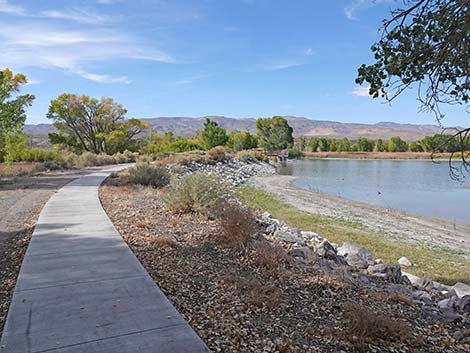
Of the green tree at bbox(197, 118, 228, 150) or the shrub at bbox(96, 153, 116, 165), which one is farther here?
the green tree at bbox(197, 118, 228, 150)

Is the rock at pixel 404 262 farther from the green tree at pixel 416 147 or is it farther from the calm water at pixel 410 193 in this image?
the green tree at pixel 416 147

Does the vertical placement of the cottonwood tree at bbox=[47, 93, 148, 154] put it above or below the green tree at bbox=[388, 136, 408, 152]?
above

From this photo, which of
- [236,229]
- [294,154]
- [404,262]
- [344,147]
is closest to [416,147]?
Answer: [344,147]

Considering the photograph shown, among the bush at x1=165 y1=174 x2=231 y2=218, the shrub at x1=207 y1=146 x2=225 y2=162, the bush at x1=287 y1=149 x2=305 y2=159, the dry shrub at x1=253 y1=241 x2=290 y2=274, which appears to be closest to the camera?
the dry shrub at x1=253 y1=241 x2=290 y2=274

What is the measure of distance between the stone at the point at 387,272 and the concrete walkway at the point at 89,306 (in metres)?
4.27

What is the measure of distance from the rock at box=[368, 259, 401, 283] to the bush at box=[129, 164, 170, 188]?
10141 millimetres

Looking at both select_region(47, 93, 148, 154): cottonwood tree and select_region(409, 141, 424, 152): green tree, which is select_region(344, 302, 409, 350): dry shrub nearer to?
select_region(47, 93, 148, 154): cottonwood tree

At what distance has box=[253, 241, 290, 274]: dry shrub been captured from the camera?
5.70 meters

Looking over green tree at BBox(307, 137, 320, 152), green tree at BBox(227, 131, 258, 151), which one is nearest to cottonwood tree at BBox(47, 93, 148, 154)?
green tree at BBox(227, 131, 258, 151)

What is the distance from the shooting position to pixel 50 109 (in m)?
42.3

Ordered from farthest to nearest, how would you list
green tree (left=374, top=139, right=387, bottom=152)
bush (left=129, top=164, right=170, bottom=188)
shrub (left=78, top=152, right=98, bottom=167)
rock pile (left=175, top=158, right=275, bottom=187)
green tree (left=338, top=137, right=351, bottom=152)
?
1. green tree (left=374, top=139, right=387, bottom=152)
2. green tree (left=338, top=137, right=351, bottom=152)
3. rock pile (left=175, top=158, right=275, bottom=187)
4. shrub (left=78, top=152, right=98, bottom=167)
5. bush (left=129, top=164, right=170, bottom=188)

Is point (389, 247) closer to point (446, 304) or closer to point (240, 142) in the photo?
point (446, 304)

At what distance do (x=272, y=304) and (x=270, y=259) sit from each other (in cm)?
143

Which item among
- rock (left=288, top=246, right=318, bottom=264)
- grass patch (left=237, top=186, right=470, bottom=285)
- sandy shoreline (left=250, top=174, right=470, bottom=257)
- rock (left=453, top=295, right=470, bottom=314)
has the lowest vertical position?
sandy shoreline (left=250, top=174, right=470, bottom=257)
